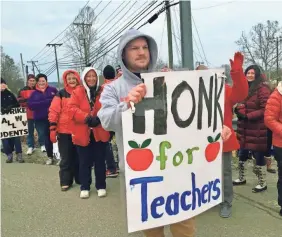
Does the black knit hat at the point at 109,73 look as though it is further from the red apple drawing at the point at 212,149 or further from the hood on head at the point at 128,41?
the red apple drawing at the point at 212,149

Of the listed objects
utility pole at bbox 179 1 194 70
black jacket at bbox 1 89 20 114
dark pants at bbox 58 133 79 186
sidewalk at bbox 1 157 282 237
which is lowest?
sidewalk at bbox 1 157 282 237

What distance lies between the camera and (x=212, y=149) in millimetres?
2346

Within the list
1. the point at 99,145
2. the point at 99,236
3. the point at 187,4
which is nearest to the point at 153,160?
the point at 99,236

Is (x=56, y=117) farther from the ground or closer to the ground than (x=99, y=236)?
farther from the ground

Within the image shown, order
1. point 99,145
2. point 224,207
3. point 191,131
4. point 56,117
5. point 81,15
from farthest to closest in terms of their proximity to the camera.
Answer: point 81,15, point 56,117, point 99,145, point 224,207, point 191,131

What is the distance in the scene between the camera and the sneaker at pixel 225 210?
374 cm

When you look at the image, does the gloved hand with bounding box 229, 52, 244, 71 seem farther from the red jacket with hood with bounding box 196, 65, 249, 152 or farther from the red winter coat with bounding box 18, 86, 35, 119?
the red winter coat with bounding box 18, 86, 35, 119

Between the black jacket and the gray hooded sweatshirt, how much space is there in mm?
5039

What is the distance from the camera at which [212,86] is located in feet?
7.61

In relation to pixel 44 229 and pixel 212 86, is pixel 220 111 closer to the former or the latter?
pixel 212 86

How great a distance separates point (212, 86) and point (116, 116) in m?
0.69

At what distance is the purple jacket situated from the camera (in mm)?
6875

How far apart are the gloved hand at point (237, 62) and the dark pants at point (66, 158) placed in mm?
2880

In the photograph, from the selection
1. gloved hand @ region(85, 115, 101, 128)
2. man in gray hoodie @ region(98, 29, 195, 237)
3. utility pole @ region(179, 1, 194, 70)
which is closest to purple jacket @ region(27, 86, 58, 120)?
gloved hand @ region(85, 115, 101, 128)
